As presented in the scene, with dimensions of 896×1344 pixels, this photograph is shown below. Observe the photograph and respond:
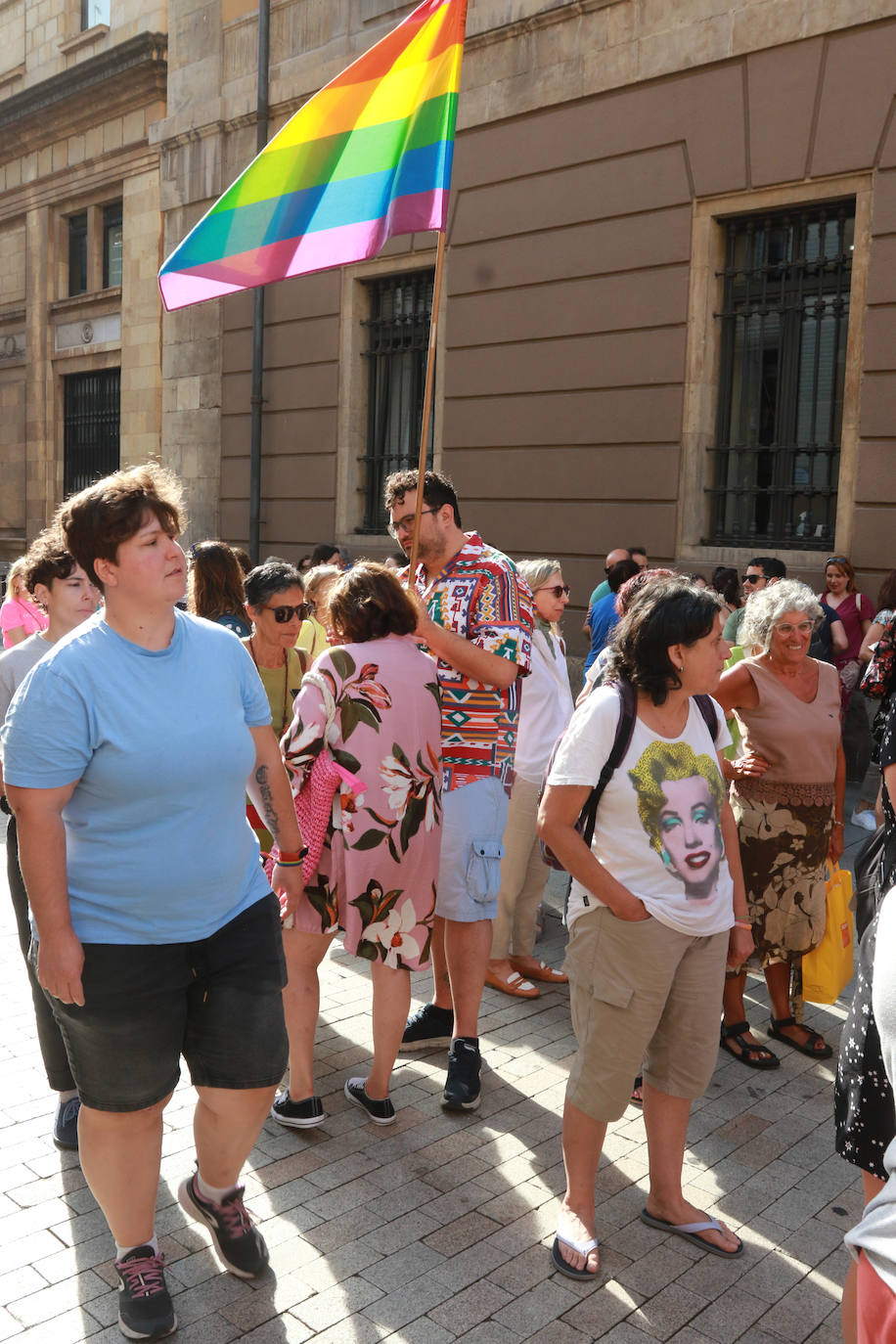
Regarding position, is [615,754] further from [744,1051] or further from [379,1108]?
[744,1051]

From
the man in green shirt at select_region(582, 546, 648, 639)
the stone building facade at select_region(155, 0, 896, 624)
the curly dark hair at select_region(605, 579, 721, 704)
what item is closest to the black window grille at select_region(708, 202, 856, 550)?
the stone building facade at select_region(155, 0, 896, 624)

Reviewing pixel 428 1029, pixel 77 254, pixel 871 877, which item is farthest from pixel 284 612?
pixel 77 254

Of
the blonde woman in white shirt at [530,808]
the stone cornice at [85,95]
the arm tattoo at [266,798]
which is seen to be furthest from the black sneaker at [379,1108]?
the stone cornice at [85,95]

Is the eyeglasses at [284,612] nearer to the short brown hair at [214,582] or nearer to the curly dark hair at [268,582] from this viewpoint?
the curly dark hair at [268,582]

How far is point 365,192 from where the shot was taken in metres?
4.58

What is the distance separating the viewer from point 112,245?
1852 cm

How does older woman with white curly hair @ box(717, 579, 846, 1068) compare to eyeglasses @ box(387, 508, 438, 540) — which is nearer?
eyeglasses @ box(387, 508, 438, 540)

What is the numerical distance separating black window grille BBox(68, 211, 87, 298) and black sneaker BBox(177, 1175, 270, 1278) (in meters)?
18.6

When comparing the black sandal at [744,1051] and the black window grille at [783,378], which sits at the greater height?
the black window grille at [783,378]

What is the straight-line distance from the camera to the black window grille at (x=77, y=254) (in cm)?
1917

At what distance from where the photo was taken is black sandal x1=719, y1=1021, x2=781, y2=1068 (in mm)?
4348

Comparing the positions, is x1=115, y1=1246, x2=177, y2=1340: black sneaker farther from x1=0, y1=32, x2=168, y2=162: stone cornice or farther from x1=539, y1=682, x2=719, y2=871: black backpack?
x1=0, y1=32, x2=168, y2=162: stone cornice

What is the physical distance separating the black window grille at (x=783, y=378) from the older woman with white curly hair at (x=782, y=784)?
566 centimetres

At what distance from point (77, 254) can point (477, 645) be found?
18.1m
